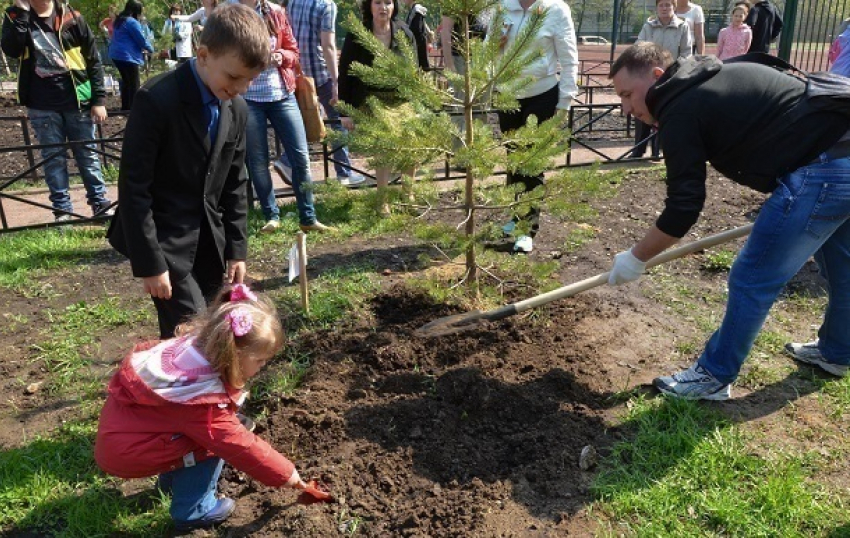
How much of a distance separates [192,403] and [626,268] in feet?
6.22

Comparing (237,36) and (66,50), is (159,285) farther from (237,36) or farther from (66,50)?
(66,50)

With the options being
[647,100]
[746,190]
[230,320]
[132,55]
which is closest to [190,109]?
[230,320]

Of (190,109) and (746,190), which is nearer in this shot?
(190,109)

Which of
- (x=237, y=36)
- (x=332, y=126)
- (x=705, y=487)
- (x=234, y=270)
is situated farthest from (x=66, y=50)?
(x=705, y=487)

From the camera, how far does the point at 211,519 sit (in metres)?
2.44

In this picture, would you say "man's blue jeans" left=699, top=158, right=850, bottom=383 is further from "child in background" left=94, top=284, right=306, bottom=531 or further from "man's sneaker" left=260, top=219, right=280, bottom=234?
"man's sneaker" left=260, top=219, right=280, bottom=234

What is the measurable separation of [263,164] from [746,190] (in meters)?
4.43

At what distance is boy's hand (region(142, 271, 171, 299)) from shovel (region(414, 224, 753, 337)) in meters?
1.34

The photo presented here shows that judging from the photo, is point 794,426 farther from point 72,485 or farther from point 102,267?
point 102,267

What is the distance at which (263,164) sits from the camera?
17.0 ft

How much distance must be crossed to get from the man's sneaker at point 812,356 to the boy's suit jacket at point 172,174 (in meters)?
2.82

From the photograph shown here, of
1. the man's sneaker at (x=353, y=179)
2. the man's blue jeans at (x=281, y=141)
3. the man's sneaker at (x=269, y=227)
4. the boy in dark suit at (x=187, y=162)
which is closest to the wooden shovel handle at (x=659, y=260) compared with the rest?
the boy in dark suit at (x=187, y=162)

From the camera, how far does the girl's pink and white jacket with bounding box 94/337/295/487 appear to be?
2229 mm

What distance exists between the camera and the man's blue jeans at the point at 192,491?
2404 mm
